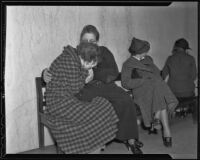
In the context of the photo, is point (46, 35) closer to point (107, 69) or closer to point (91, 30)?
point (91, 30)

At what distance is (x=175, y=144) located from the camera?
226 cm

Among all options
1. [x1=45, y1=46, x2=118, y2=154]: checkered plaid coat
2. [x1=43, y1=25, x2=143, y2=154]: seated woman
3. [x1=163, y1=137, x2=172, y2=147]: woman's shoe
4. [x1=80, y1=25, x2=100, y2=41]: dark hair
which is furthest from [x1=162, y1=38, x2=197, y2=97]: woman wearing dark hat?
[x1=45, y1=46, x2=118, y2=154]: checkered plaid coat

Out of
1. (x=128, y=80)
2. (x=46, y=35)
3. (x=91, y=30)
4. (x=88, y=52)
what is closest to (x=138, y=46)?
(x=128, y=80)

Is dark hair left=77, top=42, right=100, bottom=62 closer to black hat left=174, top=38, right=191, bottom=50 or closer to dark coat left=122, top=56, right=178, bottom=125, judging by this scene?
dark coat left=122, top=56, right=178, bottom=125

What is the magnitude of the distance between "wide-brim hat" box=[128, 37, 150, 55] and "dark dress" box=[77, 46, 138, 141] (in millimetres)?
238

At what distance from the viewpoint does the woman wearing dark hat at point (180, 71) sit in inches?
94.4

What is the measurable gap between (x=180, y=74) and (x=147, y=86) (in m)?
0.32

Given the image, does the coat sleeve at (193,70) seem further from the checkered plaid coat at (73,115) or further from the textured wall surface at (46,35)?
the checkered plaid coat at (73,115)

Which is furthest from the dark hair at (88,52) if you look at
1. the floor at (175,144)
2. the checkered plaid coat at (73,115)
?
the floor at (175,144)

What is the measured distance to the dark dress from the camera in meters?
2.07

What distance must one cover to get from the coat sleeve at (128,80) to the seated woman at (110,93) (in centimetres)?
12

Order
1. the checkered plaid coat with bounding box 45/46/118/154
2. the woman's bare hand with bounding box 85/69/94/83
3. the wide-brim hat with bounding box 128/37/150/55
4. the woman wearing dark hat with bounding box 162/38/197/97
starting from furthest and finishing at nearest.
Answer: the woman wearing dark hat with bounding box 162/38/197/97 < the wide-brim hat with bounding box 128/37/150/55 < the woman's bare hand with bounding box 85/69/94/83 < the checkered plaid coat with bounding box 45/46/118/154
